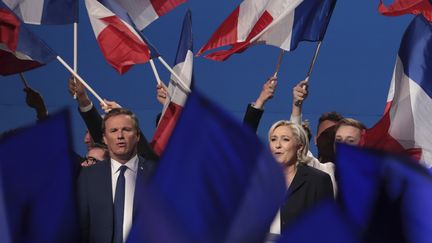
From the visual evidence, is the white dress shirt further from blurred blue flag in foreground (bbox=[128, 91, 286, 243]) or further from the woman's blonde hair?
blurred blue flag in foreground (bbox=[128, 91, 286, 243])

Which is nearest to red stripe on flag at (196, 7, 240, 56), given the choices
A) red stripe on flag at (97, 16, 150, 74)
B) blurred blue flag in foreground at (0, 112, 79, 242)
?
red stripe on flag at (97, 16, 150, 74)

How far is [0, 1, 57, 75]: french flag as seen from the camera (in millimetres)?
4109

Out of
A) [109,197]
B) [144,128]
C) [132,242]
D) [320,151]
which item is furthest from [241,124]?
[144,128]

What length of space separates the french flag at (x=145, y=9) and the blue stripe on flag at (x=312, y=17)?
714 millimetres

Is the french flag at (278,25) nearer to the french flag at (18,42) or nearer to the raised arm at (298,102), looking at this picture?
the raised arm at (298,102)

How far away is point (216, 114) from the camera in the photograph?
78 centimetres

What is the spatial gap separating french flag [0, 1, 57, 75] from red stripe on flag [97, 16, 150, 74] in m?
0.35

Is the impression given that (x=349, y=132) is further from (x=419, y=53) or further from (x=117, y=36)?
(x=117, y=36)

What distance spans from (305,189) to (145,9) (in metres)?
2.02

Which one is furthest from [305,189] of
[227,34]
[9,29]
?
[9,29]

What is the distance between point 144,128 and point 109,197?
3.23m

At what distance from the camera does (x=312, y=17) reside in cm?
452

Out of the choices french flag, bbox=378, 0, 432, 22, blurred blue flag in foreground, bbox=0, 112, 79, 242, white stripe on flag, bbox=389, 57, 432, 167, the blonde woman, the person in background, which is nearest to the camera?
blurred blue flag in foreground, bbox=0, 112, 79, 242

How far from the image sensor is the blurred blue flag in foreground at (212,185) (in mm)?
762
